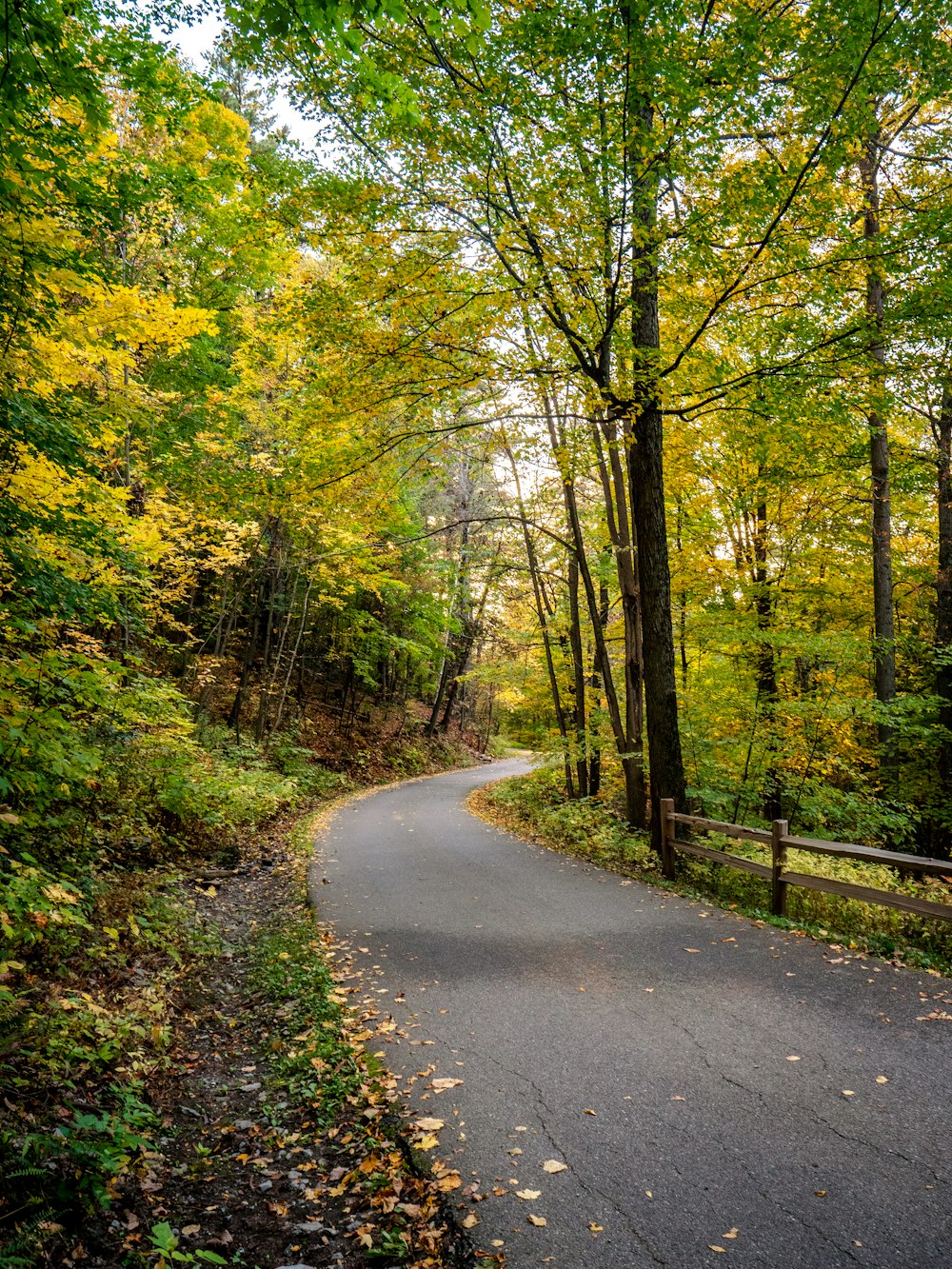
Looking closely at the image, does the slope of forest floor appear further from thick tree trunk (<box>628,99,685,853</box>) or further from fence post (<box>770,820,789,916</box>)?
thick tree trunk (<box>628,99,685,853</box>)

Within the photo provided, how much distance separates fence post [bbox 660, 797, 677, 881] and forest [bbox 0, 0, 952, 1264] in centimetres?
26

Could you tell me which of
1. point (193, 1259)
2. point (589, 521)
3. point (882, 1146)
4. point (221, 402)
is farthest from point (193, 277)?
point (882, 1146)

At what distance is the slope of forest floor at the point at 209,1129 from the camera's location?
2.86 meters

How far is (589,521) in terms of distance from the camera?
53.7 ft

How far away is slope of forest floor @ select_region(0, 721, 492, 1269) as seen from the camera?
2.86 metres

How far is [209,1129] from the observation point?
12.6 ft

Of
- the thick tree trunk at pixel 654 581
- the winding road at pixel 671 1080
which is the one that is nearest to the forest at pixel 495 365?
the thick tree trunk at pixel 654 581

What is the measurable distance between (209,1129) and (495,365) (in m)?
8.24

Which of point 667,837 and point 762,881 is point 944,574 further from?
point 667,837

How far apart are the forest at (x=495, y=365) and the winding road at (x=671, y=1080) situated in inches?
102

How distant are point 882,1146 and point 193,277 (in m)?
16.9

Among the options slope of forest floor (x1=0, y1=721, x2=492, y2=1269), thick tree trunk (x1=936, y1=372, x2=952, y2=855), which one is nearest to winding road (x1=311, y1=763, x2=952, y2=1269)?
slope of forest floor (x1=0, y1=721, x2=492, y2=1269)

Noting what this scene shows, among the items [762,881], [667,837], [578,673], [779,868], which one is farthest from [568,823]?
[779,868]

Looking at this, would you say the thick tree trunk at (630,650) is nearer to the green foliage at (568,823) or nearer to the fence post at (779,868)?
the green foliage at (568,823)
